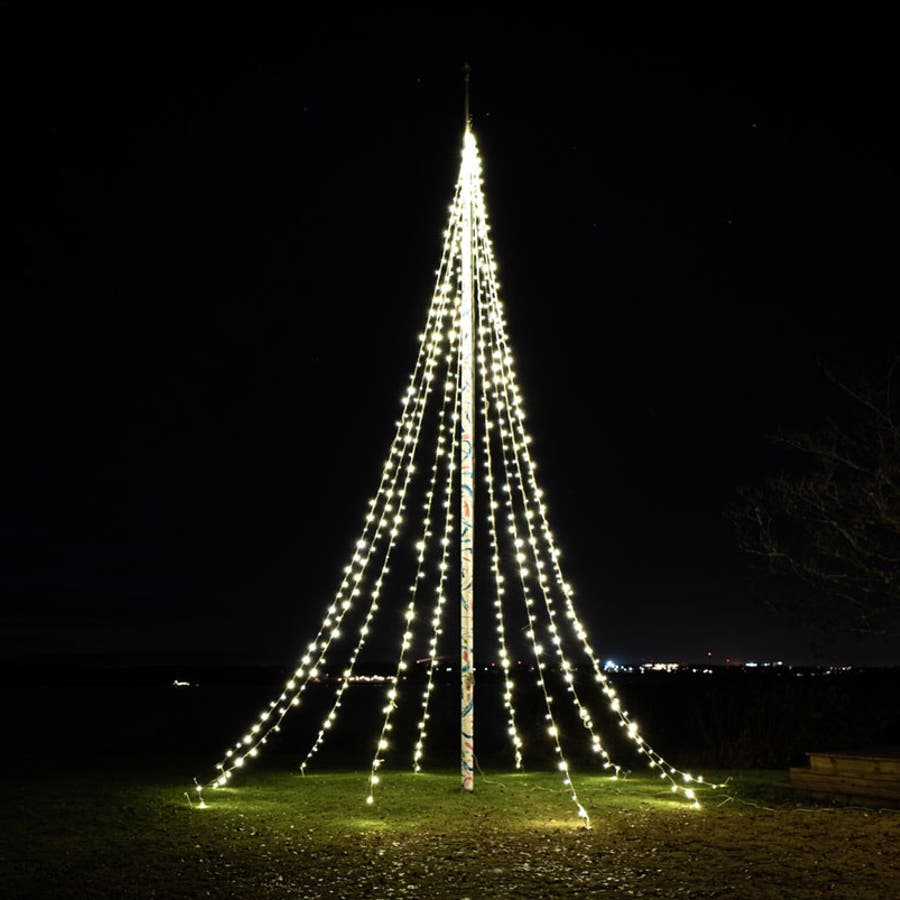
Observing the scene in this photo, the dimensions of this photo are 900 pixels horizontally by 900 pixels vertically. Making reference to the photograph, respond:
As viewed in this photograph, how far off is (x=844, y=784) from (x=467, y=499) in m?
4.34

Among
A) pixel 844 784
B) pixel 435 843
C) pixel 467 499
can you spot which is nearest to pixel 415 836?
pixel 435 843

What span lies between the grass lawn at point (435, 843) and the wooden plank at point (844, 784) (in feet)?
0.72

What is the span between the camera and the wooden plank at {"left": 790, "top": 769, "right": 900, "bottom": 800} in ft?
30.3

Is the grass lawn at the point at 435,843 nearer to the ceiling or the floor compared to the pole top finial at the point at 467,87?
nearer to the floor

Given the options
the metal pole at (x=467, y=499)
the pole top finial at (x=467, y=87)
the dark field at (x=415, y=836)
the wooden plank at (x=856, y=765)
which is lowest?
the dark field at (x=415, y=836)

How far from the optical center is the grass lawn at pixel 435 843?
251 inches

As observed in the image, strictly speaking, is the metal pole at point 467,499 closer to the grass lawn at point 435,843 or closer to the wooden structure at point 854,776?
the grass lawn at point 435,843

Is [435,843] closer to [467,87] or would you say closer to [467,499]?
[467,499]

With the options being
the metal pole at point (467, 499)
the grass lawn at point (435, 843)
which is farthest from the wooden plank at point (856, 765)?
the metal pole at point (467, 499)

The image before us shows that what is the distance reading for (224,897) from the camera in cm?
609

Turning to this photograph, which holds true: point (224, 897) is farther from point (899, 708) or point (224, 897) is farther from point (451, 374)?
point (899, 708)

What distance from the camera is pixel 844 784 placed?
959 cm

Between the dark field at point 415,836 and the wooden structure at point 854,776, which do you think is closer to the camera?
the dark field at point 415,836

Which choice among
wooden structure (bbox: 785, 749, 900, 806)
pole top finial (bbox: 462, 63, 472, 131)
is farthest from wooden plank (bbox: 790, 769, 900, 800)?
pole top finial (bbox: 462, 63, 472, 131)
